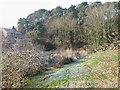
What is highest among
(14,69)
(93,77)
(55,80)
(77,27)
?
(77,27)

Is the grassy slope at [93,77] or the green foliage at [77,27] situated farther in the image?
the green foliage at [77,27]

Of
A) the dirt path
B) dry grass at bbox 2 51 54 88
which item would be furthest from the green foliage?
dry grass at bbox 2 51 54 88

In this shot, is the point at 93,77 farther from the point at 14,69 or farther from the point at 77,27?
the point at 77,27

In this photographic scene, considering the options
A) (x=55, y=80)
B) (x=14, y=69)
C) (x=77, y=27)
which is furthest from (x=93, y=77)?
(x=77, y=27)

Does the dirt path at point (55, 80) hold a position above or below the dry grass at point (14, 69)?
below

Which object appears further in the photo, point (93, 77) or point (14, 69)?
point (14, 69)

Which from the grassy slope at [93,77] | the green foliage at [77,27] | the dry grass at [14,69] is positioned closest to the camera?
the grassy slope at [93,77]

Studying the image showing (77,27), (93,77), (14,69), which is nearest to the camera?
(93,77)

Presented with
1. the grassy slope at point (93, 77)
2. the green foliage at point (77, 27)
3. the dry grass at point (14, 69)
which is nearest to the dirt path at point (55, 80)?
the grassy slope at point (93, 77)

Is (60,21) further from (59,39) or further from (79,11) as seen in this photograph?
(79,11)

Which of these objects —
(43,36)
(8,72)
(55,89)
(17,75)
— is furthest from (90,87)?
(43,36)

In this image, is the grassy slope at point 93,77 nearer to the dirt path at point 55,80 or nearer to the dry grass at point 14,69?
the dirt path at point 55,80

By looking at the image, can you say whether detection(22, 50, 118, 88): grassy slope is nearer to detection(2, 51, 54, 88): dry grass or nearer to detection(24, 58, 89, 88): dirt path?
detection(24, 58, 89, 88): dirt path

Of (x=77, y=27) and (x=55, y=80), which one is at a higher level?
(x=77, y=27)
